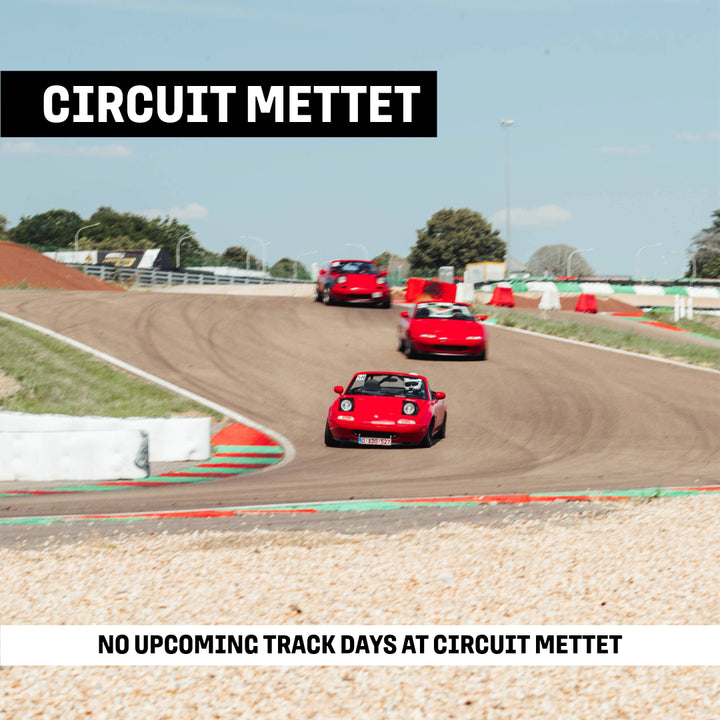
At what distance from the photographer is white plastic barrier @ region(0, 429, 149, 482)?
14133 millimetres

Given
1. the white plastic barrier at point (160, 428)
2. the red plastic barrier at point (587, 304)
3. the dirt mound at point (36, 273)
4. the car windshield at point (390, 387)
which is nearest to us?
the white plastic barrier at point (160, 428)

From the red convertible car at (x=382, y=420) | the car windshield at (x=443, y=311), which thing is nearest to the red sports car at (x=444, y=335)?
the car windshield at (x=443, y=311)

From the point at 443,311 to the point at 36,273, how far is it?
35.1 m

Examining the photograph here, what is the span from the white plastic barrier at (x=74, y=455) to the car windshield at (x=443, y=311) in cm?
1232

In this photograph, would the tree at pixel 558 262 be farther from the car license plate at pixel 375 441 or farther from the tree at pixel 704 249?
the car license plate at pixel 375 441

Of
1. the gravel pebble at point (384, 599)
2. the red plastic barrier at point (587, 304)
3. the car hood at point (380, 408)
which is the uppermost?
the red plastic barrier at point (587, 304)

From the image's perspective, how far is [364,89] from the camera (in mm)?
20891

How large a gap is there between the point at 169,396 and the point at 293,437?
13.6 ft

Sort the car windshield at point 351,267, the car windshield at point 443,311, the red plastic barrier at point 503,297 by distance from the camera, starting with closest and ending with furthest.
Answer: the car windshield at point 443,311 < the car windshield at point 351,267 < the red plastic barrier at point 503,297

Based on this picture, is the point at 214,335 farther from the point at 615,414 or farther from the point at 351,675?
the point at 351,675

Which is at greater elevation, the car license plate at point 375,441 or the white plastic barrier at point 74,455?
the white plastic barrier at point 74,455

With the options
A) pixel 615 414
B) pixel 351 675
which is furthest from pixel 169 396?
pixel 351 675

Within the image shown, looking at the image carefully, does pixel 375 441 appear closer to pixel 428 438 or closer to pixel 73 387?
pixel 428 438

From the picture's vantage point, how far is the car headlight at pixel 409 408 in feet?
56.1
